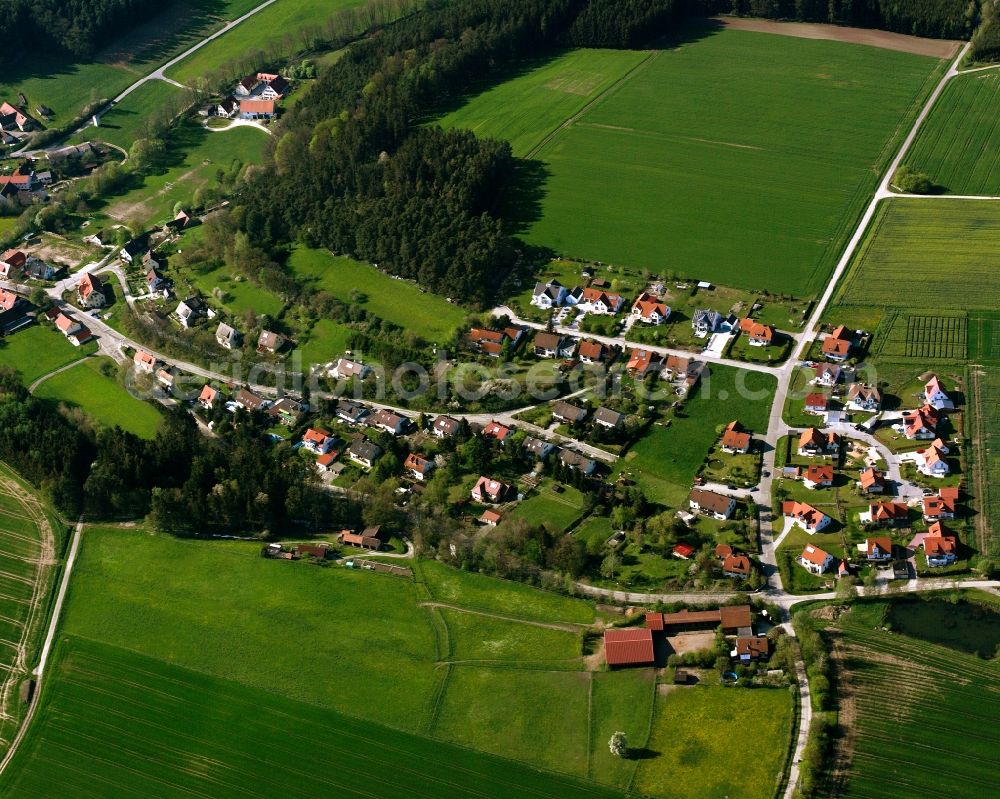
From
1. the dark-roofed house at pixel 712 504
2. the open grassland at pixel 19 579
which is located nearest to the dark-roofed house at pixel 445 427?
the dark-roofed house at pixel 712 504

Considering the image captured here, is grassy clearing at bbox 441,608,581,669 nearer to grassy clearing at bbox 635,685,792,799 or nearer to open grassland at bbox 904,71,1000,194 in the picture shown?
grassy clearing at bbox 635,685,792,799

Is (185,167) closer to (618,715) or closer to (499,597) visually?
(499,597)

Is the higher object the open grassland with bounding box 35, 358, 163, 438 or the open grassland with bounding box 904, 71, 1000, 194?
the open grassland with bounding box 904, 71, 1000, 194

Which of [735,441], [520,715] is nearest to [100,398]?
[520,715]

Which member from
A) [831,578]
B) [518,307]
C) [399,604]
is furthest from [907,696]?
[518,307]

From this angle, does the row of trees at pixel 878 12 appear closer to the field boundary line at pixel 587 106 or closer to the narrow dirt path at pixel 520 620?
the field boundary line at pixel 587 106

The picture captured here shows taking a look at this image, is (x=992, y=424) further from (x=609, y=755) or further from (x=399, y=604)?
(x=399, y=604)

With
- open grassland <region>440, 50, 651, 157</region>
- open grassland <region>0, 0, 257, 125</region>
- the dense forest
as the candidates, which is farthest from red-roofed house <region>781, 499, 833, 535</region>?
the dense forest

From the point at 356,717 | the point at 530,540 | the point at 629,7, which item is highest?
the point at 629,7
